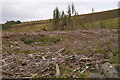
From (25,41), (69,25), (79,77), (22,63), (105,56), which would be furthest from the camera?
(69,25)

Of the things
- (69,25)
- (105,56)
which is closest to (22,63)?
(105,56)

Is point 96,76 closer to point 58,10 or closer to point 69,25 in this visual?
point 69,25

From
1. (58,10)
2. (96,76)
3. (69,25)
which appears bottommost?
(96,76)

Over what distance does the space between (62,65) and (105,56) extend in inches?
110

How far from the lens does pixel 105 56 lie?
27.3ft

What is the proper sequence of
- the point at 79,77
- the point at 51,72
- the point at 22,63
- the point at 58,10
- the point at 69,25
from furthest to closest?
the point at 58,10, the point at 69,25, the point at 22,63, the point at 51,72, the point at 79,77

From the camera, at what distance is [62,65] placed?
7.06 metres

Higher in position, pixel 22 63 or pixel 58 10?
pixel 58 10

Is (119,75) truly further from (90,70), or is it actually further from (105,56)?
(105,56)

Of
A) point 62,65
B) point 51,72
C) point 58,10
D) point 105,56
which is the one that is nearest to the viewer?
point 51,72

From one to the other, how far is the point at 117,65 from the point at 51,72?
2975mm

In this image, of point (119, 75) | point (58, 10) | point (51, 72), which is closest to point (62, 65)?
point (51, 72)

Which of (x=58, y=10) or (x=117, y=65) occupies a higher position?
(x=58, y=10)

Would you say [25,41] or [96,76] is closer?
[96,76]
